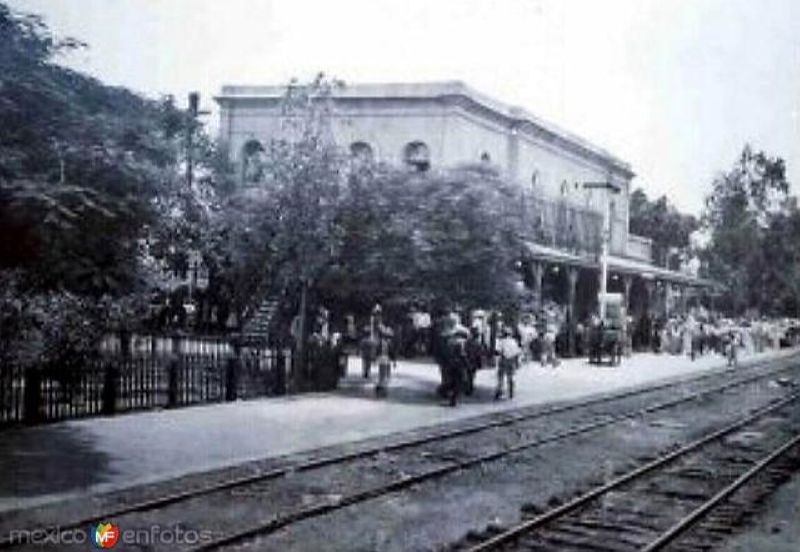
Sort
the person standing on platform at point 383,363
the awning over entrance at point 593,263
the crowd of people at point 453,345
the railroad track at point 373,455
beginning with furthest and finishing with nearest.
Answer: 1. the awning over entrance at point 593,263
2. the person standing on platform at point 383,363
3. the crowd of people at point 453,345
4. the railroad track at point 373,455

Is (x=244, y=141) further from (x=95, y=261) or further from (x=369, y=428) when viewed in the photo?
(x=95, y=261)

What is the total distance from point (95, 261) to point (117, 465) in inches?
105

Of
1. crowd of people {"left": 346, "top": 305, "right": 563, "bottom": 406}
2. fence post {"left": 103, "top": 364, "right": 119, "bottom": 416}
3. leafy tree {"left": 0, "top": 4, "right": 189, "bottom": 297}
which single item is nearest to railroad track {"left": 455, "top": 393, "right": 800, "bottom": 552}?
leafy tree {"left": 0, "top": 4, "right": 189, "bottom": 297}

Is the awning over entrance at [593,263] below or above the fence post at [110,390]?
above

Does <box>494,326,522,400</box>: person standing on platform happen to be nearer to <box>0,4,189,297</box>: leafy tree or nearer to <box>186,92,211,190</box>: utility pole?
<box>186,92,211,190</box>: utility pole

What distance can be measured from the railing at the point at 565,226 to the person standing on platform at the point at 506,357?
18551 millimetres

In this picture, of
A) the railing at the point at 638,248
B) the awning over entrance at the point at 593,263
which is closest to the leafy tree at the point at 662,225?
the railing at the point at 638,248

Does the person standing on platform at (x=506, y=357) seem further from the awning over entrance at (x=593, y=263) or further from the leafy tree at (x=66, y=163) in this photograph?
the leafy tree at (x=66, y=163)

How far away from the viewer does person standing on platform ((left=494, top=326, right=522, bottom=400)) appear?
2327cm

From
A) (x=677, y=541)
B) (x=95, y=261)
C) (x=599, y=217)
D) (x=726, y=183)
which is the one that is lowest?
(x=677, y=541)

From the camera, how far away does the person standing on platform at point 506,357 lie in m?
23.3

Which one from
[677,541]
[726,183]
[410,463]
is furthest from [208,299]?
[726,183]

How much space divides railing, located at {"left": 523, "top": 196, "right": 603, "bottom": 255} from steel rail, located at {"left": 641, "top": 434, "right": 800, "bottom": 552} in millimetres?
25507

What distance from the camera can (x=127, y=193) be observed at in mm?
10930
